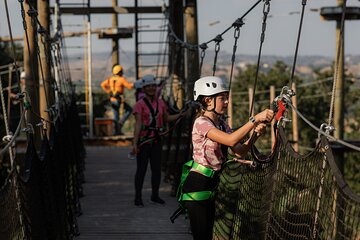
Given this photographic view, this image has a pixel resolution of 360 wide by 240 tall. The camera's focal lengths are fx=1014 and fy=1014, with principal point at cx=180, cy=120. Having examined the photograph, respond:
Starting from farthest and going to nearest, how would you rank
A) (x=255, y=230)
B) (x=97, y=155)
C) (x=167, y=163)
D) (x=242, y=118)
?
(x=242, y=118) → (x=97, y=155) → (x=167, y=163) → (x=255, y=230)

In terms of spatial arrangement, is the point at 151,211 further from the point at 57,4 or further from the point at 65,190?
the point at 57,4

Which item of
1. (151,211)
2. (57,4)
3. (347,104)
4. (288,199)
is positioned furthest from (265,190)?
(347,104)

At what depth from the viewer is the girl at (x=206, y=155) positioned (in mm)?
6195

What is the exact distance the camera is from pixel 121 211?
10.0m

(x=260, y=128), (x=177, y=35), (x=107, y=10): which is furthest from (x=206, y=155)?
(x=107, y=10)

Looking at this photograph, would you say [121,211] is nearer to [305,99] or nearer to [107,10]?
[107,10]

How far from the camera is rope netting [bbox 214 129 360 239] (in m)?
5.07

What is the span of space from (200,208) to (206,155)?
0.33 metres

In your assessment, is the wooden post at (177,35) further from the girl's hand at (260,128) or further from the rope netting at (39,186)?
Answer: the girl's hand at (260,128)

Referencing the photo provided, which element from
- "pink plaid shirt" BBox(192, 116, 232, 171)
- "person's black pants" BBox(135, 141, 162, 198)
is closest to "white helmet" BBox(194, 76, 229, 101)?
"pink plaid shirt" BBox(192, 116, 232, 171)

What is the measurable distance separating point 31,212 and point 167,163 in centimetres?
630

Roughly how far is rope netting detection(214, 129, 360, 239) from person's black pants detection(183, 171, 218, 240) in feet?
1.19

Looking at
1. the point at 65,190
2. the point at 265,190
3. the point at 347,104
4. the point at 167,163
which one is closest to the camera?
the point at 265,190

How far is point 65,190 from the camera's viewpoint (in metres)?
8.57
